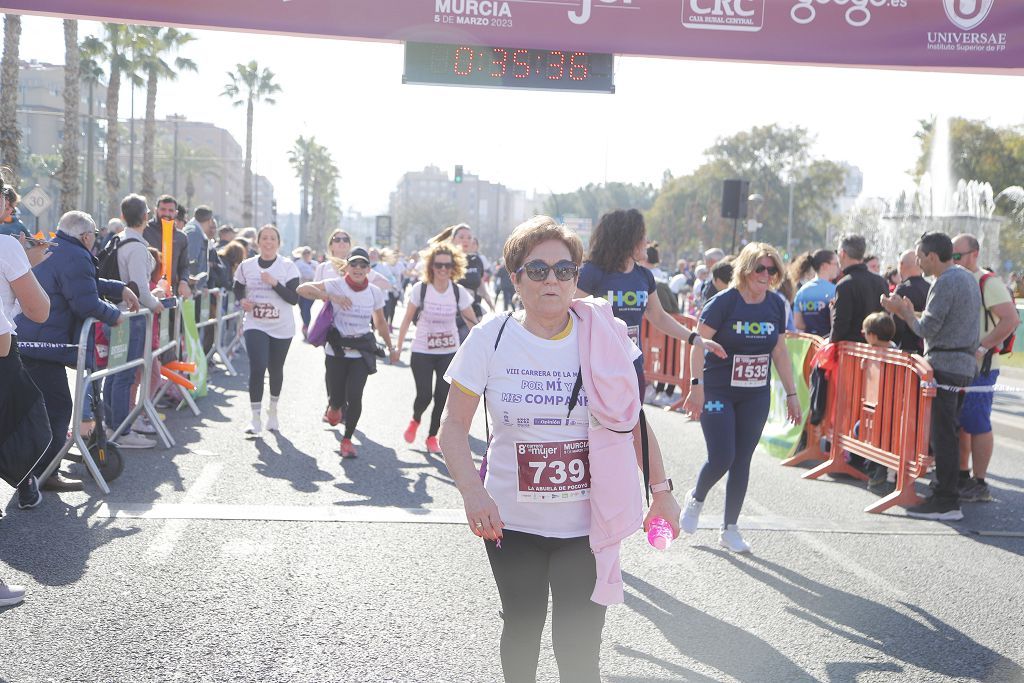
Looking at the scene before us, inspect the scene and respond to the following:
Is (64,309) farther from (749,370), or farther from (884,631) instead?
(884,631)

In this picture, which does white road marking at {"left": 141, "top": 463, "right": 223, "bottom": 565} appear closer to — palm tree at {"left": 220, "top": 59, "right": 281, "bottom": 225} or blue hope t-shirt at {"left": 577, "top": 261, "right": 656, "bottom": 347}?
blue hope t-shirt at {"left": 577, "top": 261, "right": 656, "bottom": 347}

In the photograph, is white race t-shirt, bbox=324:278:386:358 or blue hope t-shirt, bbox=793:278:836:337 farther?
blue hope t-shirt, bbox=793:278:836:337

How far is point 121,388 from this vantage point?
29.3ft

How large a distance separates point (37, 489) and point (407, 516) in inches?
92.9

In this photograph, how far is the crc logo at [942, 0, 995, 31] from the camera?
1053cm

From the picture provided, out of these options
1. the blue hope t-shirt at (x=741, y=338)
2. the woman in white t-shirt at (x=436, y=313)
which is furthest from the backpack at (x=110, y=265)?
the blue hope t-shirt at (x=741, y=338)

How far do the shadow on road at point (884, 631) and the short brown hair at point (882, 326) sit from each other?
3.46 meters

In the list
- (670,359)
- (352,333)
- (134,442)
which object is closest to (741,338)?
(352,333)

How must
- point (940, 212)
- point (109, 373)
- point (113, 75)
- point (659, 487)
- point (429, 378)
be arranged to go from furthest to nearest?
point (940, 212)
point (113, 75)
point (429, 378)
point (109, 373)
point (659, 487)

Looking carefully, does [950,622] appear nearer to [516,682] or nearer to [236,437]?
[516,682]

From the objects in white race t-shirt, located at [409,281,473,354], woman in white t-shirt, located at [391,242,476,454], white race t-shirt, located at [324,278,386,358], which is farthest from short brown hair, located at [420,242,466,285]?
white race t-shirt, located at [324,278,386,358]

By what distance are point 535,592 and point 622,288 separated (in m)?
3.28

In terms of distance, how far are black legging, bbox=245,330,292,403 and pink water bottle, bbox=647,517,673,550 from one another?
6969mm

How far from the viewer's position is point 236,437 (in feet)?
32.6
